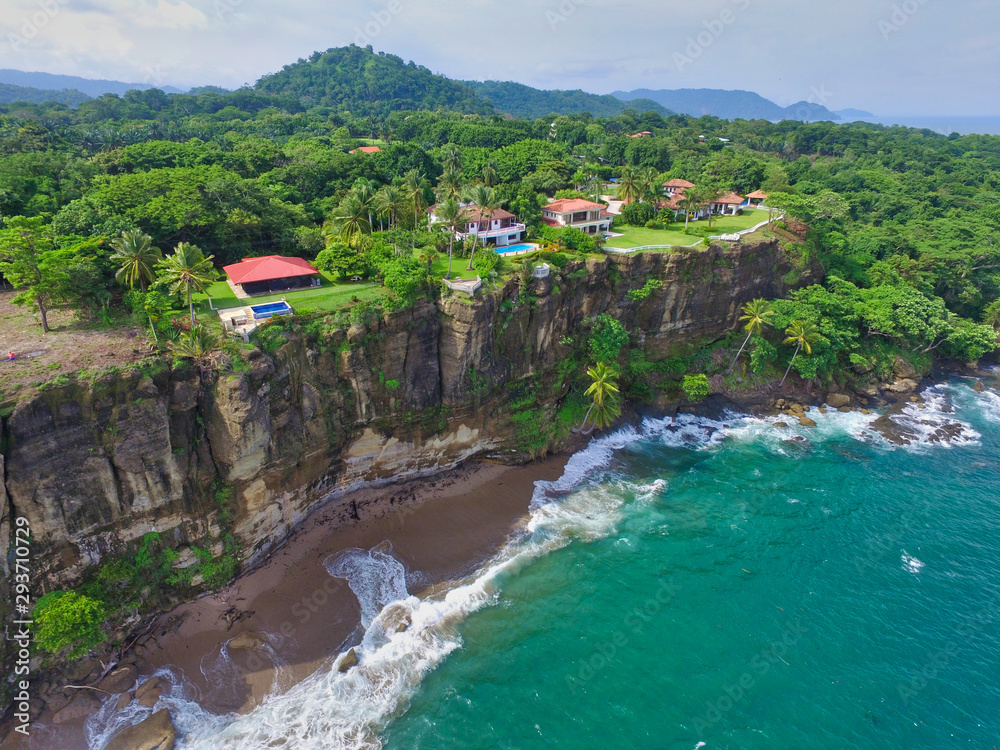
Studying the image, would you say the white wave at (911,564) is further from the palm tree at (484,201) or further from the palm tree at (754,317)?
the palm tree at (484,201)

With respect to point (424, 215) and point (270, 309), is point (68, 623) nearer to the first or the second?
point (270, 309)

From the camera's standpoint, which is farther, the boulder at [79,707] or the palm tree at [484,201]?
the palm tree at [484,201]

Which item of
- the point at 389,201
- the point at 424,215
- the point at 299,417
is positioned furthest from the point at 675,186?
the point at 299,417

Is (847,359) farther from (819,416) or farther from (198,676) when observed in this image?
(198,676)

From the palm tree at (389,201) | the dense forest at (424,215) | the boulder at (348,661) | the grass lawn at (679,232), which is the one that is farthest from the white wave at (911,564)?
the palm tree at (389,201)


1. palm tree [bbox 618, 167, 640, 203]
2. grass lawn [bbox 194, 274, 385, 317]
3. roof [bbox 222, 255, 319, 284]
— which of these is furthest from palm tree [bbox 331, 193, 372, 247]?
palm tree [bbox 618, 167, 640, 203]

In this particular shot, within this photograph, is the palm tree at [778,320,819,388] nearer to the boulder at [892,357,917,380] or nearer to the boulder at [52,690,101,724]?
the boulder at [892,357,917,380]

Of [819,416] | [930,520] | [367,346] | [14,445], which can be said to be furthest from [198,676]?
[819,416]
